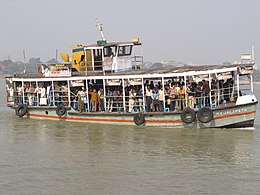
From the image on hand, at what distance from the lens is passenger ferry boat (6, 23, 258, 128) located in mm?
19172

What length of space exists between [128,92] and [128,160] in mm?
6889

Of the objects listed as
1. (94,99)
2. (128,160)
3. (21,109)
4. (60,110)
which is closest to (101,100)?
(94,99)

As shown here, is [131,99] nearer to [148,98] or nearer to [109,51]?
[148,98]

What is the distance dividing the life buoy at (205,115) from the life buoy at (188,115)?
221mm

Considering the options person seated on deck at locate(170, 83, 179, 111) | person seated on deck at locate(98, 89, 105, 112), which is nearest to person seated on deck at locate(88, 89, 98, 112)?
person seated on deck at locate(98, 89, 105, 112)

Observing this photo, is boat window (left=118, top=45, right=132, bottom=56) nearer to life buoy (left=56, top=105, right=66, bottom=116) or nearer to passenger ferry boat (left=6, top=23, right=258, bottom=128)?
passenger ferry boat (left=6, top=23, right=258, bottom=128)

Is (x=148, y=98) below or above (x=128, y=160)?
above

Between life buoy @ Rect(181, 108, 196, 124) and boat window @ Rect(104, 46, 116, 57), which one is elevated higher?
boat window @ Rect(104, 46, 116, 57)

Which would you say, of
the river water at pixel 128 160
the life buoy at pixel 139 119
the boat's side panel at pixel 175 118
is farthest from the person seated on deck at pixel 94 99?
the life buoy at pixel 139 119

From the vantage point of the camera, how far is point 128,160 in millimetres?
14906

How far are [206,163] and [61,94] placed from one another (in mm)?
10431

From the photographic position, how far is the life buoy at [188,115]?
1916cm

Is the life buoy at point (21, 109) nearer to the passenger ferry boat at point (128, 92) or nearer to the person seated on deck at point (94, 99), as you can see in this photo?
the passenger ferry boat at point (128, 92)

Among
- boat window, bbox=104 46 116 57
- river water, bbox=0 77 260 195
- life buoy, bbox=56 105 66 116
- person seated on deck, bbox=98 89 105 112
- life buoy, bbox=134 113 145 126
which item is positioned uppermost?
boat window, bbox=104 46 116 57
